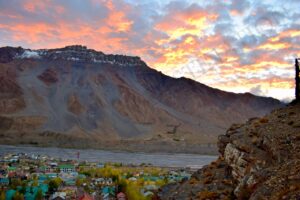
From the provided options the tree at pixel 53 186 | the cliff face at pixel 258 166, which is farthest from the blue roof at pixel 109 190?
the cliff face at pixel 258 166

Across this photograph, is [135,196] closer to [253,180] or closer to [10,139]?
[253,180]

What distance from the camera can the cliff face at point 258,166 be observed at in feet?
29.3

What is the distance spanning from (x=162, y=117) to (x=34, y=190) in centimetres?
16046

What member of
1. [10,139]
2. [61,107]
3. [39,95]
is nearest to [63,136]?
[10,139]

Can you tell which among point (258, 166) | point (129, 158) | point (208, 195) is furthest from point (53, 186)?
point (129, 158)

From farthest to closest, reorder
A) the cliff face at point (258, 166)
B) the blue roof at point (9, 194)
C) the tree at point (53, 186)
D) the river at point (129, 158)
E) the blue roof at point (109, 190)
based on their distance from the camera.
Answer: the river at point (129, 158) < the tree at point (53, 186) < the blue roof at point (109, 190) < the blue roof at point (9, 194) < the cliff face at point (258, 166)

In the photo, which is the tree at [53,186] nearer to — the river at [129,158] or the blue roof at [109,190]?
the blue roof at [109,190]

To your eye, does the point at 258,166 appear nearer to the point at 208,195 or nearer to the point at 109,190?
the point at 208,195

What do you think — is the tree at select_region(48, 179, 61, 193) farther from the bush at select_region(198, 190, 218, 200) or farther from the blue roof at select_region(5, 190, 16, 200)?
the bush at select_region(198, 190, 218, 200)

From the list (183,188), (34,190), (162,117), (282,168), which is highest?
(162,117)

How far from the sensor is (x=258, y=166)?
11.2 meters

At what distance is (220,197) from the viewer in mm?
12266

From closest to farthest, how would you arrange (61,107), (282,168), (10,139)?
(282,168) < (10,139) < (61,107)

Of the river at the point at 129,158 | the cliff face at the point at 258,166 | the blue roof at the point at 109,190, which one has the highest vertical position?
the cliff face at the point at 258,166
